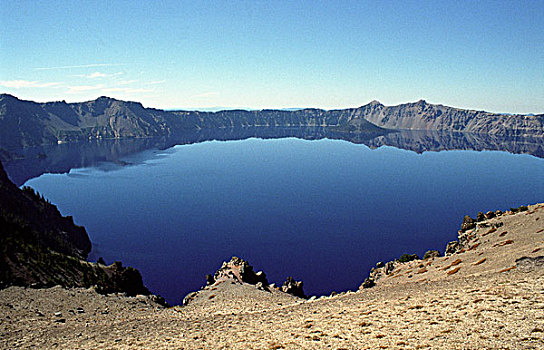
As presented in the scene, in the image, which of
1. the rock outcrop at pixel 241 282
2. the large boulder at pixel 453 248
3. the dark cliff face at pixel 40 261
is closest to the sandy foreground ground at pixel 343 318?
the dark cliff face at pixel 40 261

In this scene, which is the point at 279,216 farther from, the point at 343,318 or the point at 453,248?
the point at 343,318

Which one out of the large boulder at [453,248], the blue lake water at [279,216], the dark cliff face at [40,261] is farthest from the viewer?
the blue lake water at [279,216]

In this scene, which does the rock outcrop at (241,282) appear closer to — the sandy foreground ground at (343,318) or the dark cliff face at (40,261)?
the sandy foreground ground at (343,318)

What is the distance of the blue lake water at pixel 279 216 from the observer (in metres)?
81.9

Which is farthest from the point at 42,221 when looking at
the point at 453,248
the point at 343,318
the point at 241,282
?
the point at 453,248

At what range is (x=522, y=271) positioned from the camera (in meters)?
24.7

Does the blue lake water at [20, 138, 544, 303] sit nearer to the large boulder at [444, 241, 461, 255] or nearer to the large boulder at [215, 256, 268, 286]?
the large boulder at [215, 256, 268, 286]

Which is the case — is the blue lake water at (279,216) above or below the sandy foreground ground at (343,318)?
below

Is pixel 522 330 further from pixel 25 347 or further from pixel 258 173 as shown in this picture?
pixel 258 173

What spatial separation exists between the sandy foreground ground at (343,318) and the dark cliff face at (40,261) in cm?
565

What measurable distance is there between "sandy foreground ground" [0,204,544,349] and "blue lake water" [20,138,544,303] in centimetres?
3690

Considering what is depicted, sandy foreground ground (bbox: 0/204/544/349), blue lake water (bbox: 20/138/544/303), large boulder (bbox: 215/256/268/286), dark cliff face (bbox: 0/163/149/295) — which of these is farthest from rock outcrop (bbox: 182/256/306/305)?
blue lake water (bbox: 20/138/544/303)

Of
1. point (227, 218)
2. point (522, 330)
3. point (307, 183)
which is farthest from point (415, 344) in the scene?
point (307, 183)

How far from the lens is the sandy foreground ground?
693 inches
